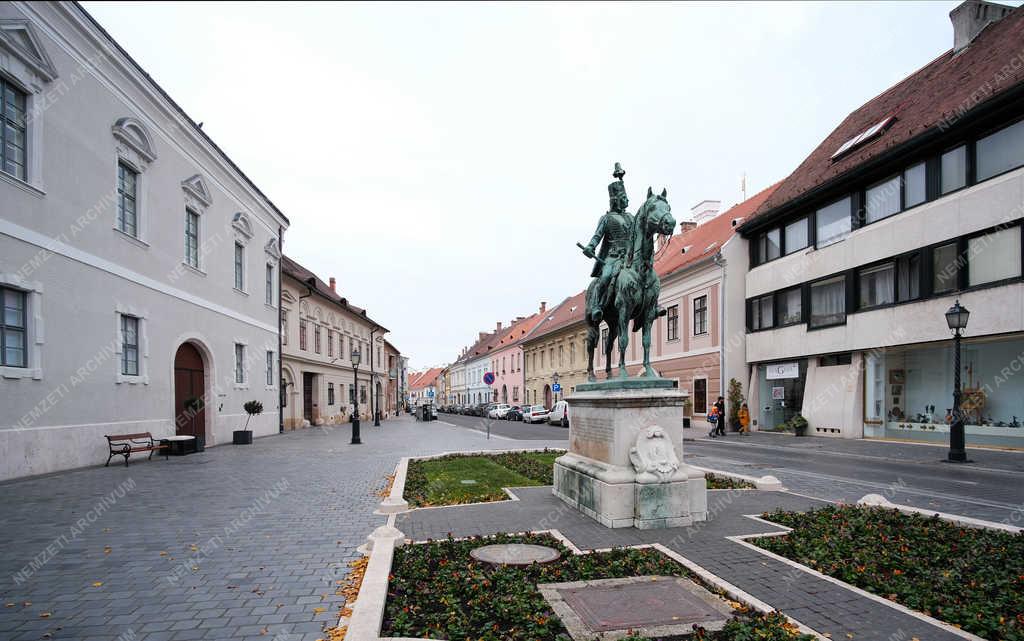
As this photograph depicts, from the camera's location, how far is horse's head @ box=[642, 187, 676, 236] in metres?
6.70

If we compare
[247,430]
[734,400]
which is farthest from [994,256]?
[247,430]

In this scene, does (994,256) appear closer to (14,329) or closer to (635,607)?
(635,607)

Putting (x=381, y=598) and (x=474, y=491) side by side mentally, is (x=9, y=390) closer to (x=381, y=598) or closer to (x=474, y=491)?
(x=474, y=491)

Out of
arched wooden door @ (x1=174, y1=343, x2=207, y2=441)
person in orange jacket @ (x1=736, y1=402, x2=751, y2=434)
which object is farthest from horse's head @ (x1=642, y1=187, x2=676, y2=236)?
person in orange jacket @ (x1=736, y1=402, x2=751, y2=434)

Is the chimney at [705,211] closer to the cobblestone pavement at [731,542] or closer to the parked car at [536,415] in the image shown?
the parked car at [536,415]

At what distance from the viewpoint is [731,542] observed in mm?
5902

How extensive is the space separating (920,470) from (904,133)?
12339 mm

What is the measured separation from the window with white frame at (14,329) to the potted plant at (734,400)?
82.3 feet

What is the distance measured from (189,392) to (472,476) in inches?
467

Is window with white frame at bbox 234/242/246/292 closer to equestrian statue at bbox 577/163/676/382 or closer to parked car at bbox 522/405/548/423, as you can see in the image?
equestrian statue at bbox 577/163/676/382

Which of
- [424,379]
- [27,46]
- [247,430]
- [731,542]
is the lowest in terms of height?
[424,379]

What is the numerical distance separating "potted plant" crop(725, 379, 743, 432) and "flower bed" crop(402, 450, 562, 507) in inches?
540

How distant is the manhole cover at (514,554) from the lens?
5.23 m

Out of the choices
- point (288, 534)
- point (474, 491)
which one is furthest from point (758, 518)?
point (288, 534)
